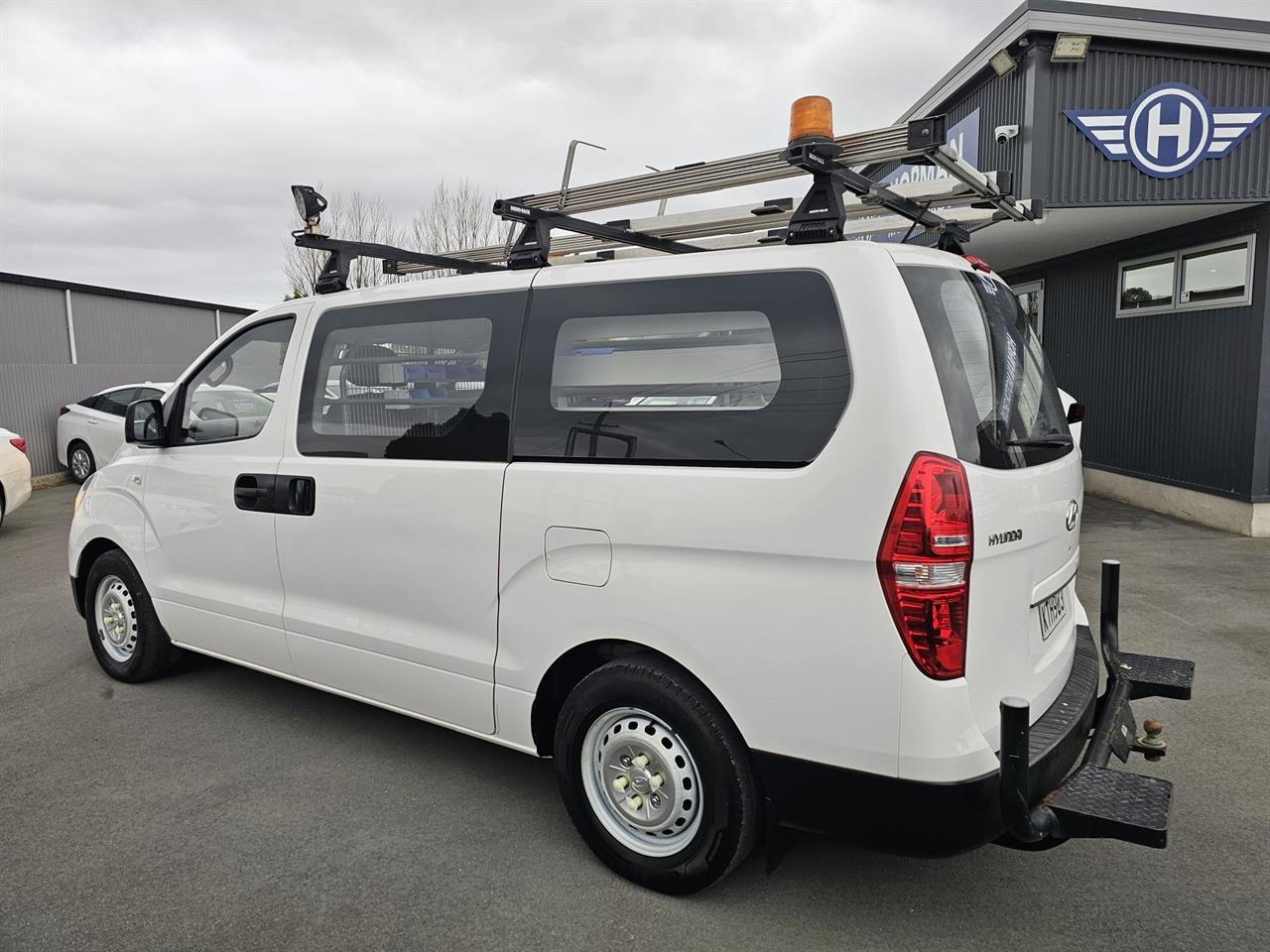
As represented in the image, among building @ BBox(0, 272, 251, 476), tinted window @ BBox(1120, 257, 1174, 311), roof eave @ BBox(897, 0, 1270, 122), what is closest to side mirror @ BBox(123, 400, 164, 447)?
roof eave @ BBox(897, 0, 1270, 122)

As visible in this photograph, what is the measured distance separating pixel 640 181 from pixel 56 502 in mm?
12394

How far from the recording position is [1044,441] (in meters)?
2.85

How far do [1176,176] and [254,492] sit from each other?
9022 mm

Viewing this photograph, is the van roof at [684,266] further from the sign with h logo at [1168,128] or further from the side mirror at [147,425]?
the sign with h logo at [1168,128]

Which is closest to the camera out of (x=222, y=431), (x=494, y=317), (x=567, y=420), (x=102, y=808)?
(x=567, y=420)

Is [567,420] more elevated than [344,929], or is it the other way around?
[567,420]

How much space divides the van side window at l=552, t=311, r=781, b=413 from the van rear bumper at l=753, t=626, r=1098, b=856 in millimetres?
1056

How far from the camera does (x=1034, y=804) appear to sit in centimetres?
246

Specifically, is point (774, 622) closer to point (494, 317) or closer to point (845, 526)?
point (845, 526)

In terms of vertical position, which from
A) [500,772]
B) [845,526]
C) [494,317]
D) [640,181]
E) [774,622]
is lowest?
[500,772]

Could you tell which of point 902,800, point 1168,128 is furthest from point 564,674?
point 1168,128

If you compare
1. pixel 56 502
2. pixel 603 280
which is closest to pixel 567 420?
pixel 603 280

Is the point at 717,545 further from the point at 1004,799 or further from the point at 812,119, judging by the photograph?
the point at 812,119

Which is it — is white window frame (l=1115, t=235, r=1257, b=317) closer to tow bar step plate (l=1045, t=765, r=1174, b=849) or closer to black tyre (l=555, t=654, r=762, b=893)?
tow bar step plate (l=1045, t=765, r=1174, b=849)
